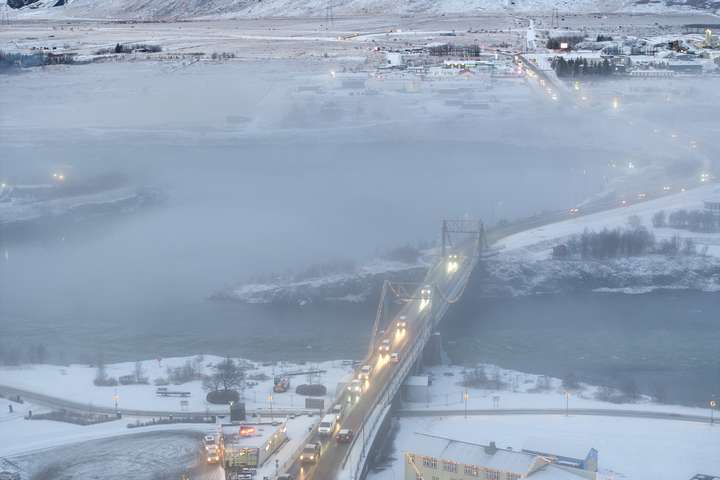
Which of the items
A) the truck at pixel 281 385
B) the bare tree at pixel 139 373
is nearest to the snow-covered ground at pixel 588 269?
the truck at pixel 281 385

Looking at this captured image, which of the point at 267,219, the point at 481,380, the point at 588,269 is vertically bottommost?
the point at 588,269


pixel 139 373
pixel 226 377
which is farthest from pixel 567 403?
pixel 139 373

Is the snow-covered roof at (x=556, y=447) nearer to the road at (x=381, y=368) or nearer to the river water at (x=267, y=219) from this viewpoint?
the road at (x=381, y=368)

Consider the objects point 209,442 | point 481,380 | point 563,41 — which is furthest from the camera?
point 563,41

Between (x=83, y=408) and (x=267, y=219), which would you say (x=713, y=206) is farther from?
(x=83, y=408)

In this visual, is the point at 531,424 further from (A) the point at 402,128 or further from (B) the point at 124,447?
(A) the point at 402,128

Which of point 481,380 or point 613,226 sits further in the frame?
point 613,226
